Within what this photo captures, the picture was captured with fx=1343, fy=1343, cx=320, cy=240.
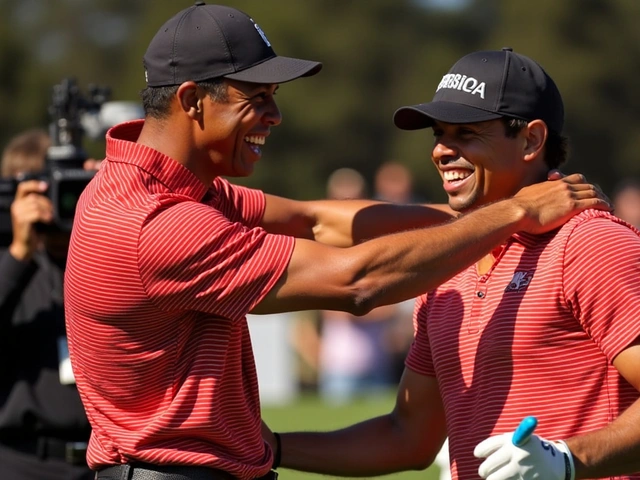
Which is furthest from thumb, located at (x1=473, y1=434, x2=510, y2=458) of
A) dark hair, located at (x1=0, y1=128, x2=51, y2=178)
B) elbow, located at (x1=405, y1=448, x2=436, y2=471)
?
dark hair, located at (x1=0, y1=128, x2=51, y2=178)

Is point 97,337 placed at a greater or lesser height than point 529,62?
lesser

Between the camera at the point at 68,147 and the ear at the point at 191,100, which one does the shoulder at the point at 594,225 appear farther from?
the camera at the point at 68,147

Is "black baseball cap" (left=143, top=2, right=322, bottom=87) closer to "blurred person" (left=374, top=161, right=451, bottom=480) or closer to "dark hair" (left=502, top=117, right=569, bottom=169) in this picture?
"dark hair" (left=502, top=117, right=569, bottom=169)

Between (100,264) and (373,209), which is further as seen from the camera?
(373,209)

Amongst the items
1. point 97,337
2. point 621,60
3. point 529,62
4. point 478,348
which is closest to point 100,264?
point 97,337

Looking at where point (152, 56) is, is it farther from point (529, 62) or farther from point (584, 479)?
point (584, 479)

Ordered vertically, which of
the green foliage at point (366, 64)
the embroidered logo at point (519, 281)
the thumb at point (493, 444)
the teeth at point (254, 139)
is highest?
the teeth at point (254, 139)

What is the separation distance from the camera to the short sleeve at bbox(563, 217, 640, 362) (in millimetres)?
3947

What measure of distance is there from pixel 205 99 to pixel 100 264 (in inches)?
26.4

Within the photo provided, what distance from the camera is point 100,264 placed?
418 cm

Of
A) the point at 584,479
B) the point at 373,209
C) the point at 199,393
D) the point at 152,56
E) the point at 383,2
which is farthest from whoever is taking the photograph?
the point at 383,2

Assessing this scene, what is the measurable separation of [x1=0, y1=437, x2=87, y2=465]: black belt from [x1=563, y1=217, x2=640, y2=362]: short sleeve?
2.67 meters

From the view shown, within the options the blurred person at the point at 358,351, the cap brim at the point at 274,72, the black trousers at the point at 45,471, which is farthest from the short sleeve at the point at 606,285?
the blurred person at the point at 358,351

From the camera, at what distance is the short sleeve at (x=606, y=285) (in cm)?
395
